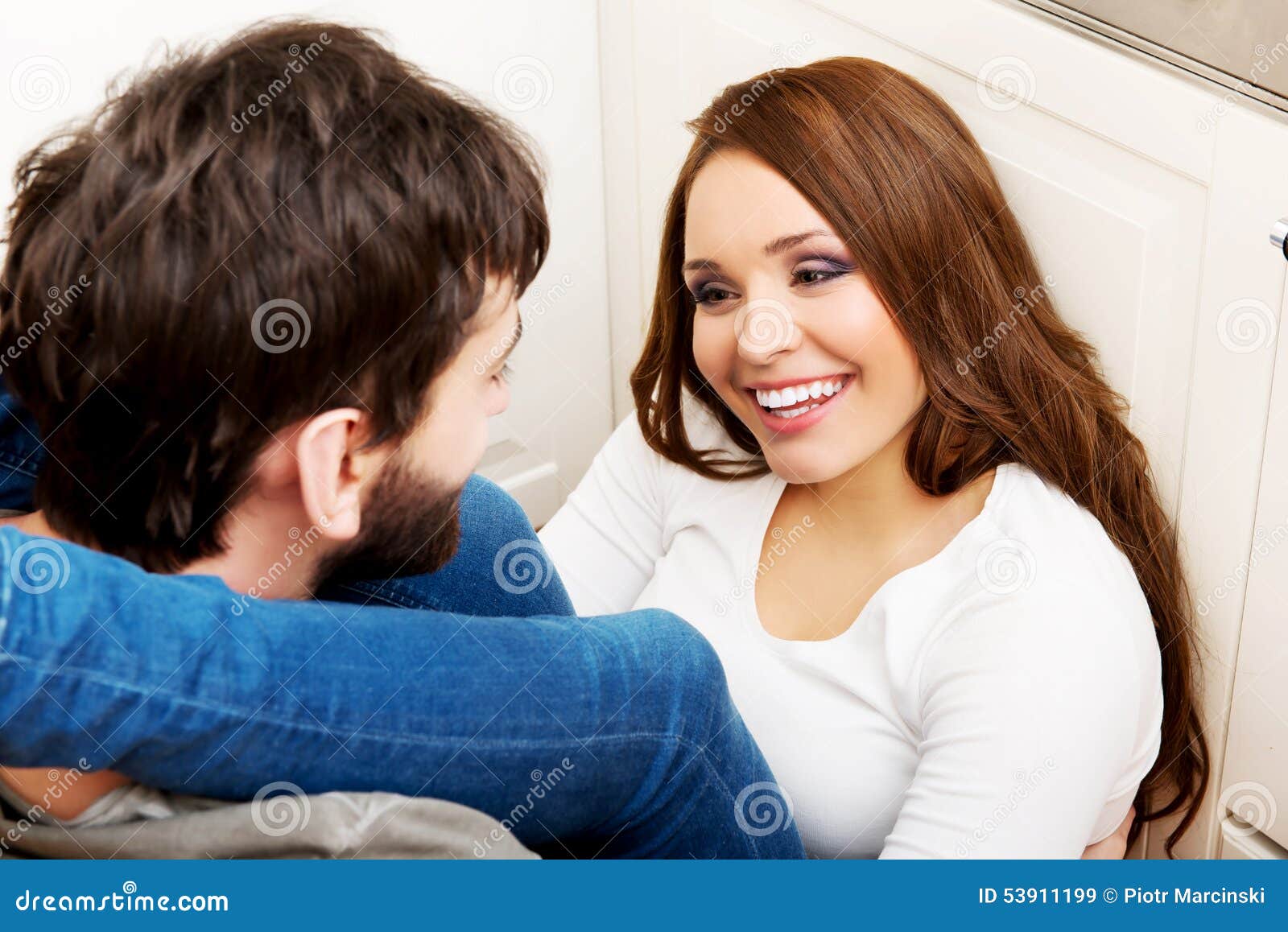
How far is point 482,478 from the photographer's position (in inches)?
54.0

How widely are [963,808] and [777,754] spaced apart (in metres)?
0.22

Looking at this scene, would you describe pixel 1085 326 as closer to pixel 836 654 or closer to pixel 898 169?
pixel 898 169

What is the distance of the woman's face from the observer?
120 cm

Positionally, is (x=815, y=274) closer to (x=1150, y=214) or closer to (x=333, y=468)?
(x=1150, y=214)

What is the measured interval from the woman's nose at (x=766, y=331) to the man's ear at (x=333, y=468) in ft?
1.47

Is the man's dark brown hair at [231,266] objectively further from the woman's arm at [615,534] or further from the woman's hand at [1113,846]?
the woman's hand at [1113,846]

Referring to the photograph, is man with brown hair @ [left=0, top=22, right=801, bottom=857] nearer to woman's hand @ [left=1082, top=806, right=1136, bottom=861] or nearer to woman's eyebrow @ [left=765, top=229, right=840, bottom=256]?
woman's eyebrow @ [left=765, top=229, right=840, bottom=256]

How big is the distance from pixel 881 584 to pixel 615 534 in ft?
1.27

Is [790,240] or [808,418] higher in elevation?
[790,240]

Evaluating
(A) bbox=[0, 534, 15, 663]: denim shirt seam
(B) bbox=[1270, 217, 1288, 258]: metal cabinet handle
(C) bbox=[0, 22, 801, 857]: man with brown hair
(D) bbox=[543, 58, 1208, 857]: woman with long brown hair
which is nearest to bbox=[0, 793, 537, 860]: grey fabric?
(C) bbox=[0, 22, 801, 857]: man with brown hair

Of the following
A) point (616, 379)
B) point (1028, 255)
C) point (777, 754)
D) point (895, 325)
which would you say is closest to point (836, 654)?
point (777, 754)

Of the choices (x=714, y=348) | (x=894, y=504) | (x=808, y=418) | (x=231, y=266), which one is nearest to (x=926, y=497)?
(x=894, y=504)

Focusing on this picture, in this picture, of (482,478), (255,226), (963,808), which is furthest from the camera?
(482,478)

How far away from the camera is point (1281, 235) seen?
39.2 inches
